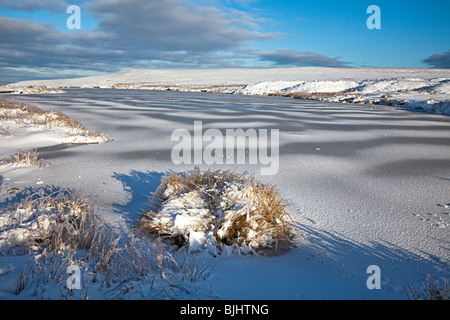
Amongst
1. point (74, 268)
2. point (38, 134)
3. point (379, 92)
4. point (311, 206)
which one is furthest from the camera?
point (379, 92)

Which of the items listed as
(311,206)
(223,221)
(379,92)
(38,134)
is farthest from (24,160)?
(379,92)

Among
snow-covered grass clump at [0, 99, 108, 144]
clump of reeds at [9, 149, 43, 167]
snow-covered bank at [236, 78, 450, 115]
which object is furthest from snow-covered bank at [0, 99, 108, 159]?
snow-covered bank at [236, 78, 450, 115]

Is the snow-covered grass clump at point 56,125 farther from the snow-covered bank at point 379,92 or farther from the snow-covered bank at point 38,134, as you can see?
the snow-covered bank at point 379,92

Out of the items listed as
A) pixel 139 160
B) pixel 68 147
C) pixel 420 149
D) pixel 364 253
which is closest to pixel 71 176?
pixel 139 160

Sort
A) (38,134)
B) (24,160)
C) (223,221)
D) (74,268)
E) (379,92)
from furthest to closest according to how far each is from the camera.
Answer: (379,92)
(38,134)
(24,160)
(223,221)
(74,268)

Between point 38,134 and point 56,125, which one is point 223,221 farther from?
point 56,125

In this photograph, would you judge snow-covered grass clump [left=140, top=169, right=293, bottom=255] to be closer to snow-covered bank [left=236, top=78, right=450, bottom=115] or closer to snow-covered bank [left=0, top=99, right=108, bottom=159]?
snow-covered bank [left=0, top=99, right=108, bottom=159]

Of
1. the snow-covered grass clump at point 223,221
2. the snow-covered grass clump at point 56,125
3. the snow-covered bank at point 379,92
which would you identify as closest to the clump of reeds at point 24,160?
the snow-covered grass clump at point 56,125

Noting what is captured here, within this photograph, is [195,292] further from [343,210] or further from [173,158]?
[173,158]

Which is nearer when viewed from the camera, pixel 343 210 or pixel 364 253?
pixel 364 253
